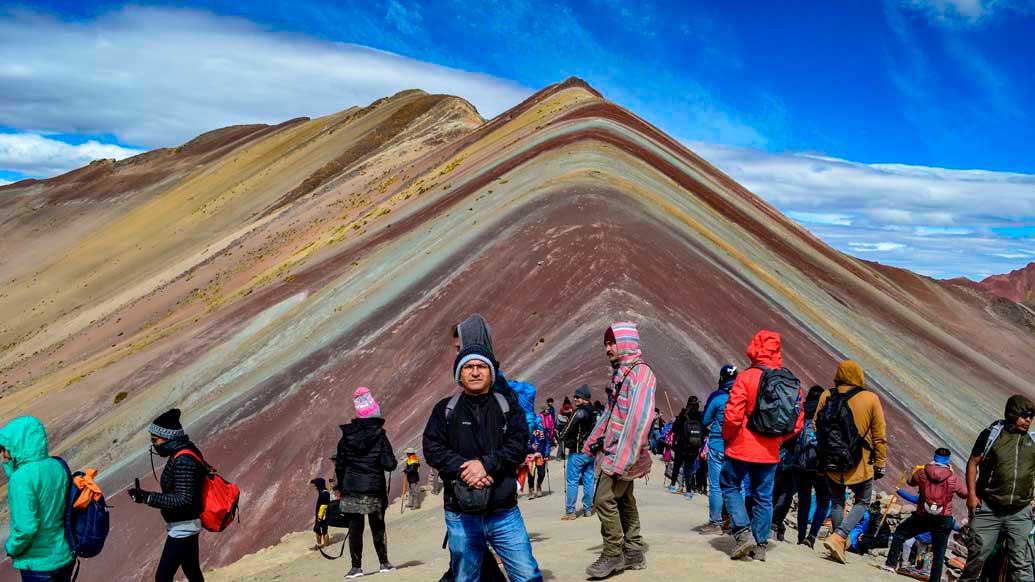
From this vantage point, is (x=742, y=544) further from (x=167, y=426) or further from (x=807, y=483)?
(x=167, y=426)

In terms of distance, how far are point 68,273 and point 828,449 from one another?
8280 centimetres

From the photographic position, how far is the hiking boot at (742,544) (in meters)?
6.29

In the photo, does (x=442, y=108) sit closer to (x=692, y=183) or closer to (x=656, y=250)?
(x=692, y=183)

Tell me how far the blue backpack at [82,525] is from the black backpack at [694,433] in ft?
22.2

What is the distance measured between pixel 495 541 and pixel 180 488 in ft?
8.29

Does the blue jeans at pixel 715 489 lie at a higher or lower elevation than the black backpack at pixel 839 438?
lower

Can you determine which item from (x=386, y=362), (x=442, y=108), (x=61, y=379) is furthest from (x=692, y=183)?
(x=442, y=108)

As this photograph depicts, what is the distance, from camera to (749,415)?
634 centimetres

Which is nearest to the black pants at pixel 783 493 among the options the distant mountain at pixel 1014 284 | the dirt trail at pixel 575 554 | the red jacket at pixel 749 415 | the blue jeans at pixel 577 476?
the dirt trail at pixel 575 554

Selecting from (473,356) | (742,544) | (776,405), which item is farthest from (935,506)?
(473,356)

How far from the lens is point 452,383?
17766mm

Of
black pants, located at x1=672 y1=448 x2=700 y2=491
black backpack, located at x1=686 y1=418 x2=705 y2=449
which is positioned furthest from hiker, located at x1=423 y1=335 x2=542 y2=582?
black pants, located at x1=672 y1=448 x2=700 y2=491

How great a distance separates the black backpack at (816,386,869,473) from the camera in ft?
23.4

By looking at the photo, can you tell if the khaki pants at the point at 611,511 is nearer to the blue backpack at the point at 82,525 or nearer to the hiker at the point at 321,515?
the blue backpack at the point at 82,525
